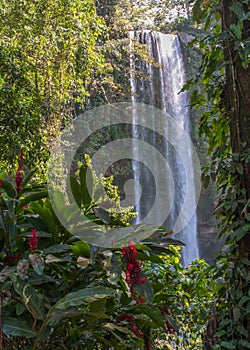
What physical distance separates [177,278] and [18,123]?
290 centimetres

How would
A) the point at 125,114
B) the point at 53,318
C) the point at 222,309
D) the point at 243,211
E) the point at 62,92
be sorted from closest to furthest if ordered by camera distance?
the point at 53,318, the point at 243,211, the point at 222,309, the point at 62,92, the point at 125,114

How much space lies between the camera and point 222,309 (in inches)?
64.5

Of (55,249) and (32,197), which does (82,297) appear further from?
(32,197)

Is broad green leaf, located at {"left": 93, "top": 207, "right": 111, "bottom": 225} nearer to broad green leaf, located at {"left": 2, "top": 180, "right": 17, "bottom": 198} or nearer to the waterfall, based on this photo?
broad green leaf, located at {"left": 2, "top": 180, "right": 17, "bottom": 198}

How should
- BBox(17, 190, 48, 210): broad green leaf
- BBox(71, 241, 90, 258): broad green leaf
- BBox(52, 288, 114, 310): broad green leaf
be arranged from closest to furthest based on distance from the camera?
BBox(52, 288, 114, 310): broad green leaf → BBox(71, 241, 90, 258): broad green leaf → BBox(17, 190, 48, 210): broad green leaf

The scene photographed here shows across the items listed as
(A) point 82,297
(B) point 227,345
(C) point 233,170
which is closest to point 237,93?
(C) point 233,170

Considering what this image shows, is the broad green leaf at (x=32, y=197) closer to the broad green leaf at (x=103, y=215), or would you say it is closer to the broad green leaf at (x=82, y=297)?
the broad green leaf at (x=103, y=215)

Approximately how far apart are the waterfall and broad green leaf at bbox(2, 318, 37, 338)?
26.6 ft

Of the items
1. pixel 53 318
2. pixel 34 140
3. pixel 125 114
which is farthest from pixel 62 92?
pixel 53 318

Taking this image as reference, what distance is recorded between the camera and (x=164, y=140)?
10273 millimetres

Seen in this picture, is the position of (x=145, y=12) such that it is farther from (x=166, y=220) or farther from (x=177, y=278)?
(x=177, y=278)

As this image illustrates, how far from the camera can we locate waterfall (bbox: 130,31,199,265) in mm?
9359

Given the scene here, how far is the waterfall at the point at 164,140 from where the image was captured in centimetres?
936

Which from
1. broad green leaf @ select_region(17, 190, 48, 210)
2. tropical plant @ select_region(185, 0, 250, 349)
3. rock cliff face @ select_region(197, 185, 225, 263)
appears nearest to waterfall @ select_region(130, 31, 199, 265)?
rock cliff face @ select_region(197, 185, 225, 263)
